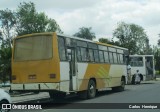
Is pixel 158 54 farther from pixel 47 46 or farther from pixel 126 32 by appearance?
pixel 47 46

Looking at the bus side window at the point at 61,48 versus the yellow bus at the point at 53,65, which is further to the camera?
the bus side window at the point at 61,48

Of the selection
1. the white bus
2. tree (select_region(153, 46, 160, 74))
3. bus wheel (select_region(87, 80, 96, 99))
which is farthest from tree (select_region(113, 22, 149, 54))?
bus wheel (select_region(87, 80, 96, 99))

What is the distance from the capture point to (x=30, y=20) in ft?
220

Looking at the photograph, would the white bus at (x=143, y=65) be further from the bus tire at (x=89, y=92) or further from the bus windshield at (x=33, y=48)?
the bus windshield at (x=33, y=48)

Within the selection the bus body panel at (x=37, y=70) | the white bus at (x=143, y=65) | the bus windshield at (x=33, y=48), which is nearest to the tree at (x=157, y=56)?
the white bus at (x=143, y=65)

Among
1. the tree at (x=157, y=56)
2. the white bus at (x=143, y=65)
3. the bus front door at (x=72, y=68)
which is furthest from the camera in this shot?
the tree at (x=157, y=56)

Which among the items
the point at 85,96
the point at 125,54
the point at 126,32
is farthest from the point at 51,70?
the point at 126,32

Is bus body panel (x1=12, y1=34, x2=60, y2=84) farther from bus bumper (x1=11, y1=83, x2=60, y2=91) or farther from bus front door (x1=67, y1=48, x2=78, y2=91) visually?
bus front door (x1=67, y1=48, x2=78, y2=91)

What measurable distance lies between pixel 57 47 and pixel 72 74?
1985 millimetres

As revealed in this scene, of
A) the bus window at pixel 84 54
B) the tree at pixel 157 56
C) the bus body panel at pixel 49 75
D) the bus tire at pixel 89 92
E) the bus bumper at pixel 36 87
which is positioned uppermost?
the tree at pixel 157 56

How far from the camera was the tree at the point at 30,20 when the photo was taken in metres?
66.3

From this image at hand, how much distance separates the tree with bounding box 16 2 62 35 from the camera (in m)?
66.3

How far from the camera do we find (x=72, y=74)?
20156 mm

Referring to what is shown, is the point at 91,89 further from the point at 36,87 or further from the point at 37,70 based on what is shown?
the point at 36,87
